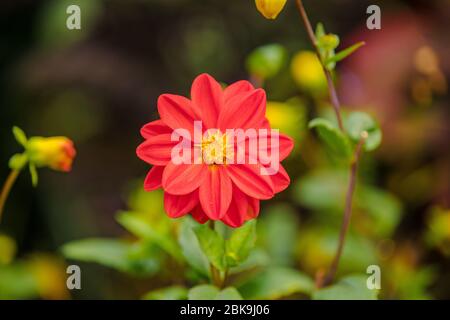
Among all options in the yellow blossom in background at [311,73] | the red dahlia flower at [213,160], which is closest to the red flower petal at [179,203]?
the red dahlia flower at [213,160]

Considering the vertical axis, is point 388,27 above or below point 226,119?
above

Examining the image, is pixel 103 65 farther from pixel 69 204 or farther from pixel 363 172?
pixel 363 172

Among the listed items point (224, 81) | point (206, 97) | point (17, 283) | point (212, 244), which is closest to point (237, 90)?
point (206, 97)

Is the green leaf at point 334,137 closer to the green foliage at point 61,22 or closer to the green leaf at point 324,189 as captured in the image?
→ the green leaf at point 324,189

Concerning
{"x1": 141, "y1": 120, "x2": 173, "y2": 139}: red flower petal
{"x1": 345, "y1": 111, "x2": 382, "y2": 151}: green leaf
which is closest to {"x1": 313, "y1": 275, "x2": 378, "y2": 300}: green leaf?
{"x1": 345, "y1": 111, "x2": 382, "y2": 151}: green leaf

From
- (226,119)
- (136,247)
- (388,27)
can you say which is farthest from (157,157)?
(388,27)

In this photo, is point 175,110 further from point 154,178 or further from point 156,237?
point 156,237
